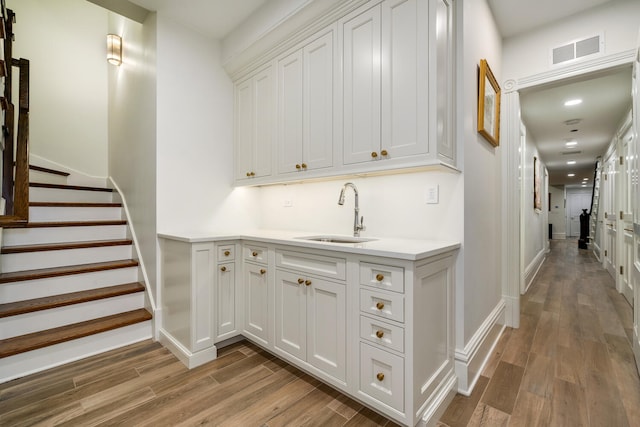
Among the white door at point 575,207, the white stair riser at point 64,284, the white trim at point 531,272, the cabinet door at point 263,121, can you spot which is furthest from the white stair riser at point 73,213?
the white door at point 575,207

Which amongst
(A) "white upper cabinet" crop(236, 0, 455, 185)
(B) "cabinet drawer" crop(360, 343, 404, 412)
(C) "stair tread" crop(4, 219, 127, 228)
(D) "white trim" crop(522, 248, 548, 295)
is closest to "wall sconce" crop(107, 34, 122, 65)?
(C) "stair tread" crop(4, 219, 127, 228)

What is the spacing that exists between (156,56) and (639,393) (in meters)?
4.12

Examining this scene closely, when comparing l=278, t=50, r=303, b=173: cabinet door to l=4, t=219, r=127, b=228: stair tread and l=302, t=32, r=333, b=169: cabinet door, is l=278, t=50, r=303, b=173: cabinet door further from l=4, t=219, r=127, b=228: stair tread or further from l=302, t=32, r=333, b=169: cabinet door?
l=4, t=219, r=127, b=228: stair tread

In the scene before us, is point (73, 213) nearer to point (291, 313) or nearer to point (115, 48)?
point (115, 48)

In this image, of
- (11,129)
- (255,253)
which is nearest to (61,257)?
(11,129)

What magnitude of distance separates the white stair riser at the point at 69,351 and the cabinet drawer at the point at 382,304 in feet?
6.43

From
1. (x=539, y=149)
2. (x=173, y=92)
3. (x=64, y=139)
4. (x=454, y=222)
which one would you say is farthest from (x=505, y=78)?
(x=64, y=139)

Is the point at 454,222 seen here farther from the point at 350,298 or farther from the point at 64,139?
the point at 64,139

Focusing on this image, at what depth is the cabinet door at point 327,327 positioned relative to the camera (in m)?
1.62

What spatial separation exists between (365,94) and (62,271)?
271cm

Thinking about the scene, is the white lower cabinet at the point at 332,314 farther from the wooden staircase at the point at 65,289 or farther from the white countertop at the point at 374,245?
the wooden staircase at the point at 65,289

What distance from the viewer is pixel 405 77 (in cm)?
167

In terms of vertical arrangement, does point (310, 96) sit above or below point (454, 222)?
above

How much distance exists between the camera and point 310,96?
7.14ft
